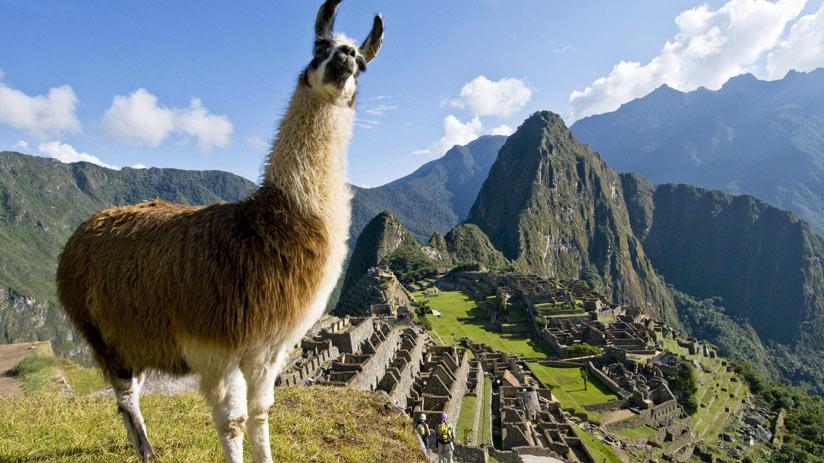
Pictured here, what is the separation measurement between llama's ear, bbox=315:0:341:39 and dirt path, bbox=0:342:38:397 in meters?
6.10

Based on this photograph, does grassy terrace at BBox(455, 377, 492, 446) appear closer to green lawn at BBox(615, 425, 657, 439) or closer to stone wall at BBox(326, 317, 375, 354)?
stone wall at BBox(326, 317, 375, 354)

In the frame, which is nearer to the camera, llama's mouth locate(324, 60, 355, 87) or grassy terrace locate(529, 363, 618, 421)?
llama's mouth locate(324, 60, 355, 87)

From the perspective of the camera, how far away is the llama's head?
2047 millimetres

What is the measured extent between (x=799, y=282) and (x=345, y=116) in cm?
17971

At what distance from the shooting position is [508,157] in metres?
160

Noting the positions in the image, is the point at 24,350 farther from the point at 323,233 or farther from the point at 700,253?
the point at 700,253

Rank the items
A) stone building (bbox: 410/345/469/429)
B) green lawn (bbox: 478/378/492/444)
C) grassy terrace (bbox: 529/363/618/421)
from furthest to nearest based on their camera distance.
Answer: grassy terrace (bbox: 529/363/618/421) < green lawn (bbox: 478/378/492/444) < stone building (bbox: 410/345/469/429)

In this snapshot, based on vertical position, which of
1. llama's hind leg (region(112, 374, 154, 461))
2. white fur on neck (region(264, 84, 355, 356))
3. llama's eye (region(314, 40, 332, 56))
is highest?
llama's eye (region(314, 40, 332, 56))

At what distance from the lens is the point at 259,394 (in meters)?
2.14

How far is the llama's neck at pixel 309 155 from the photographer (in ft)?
6.82

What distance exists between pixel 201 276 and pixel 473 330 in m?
38.4

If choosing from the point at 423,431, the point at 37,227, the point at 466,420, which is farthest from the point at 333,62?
the point at 37,227

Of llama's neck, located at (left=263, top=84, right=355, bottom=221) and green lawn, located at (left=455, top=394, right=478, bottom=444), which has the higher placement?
llama's neck, located at (left=263, top=84, right=355, bottom=221)

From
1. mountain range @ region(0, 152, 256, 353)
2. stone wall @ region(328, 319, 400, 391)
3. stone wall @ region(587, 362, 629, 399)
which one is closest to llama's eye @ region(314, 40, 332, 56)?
stone wall @ region(328, 319, 400, 391)
